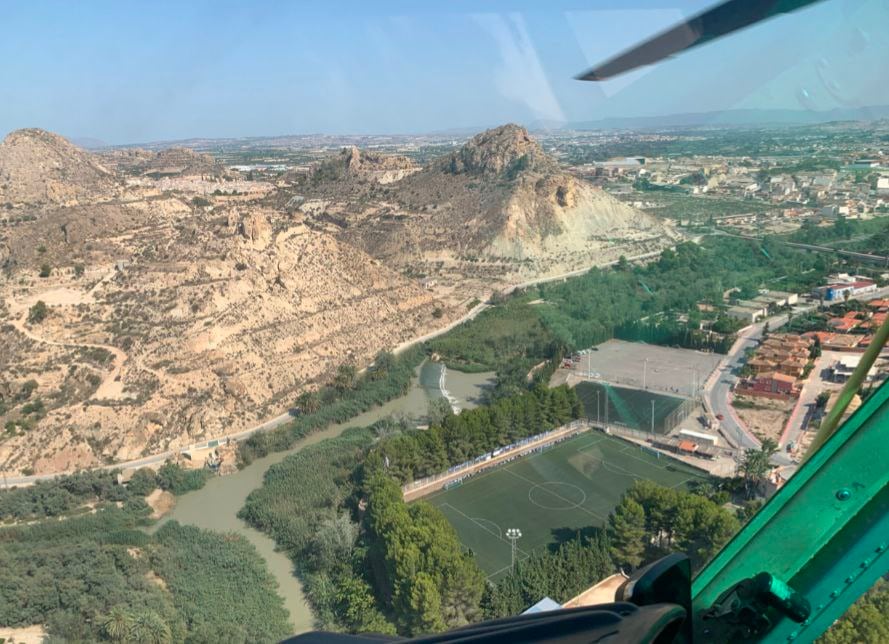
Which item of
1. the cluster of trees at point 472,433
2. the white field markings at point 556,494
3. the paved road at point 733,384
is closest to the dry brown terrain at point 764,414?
the paved road at point 733,384

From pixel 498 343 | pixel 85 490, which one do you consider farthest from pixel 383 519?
pixel 498 343

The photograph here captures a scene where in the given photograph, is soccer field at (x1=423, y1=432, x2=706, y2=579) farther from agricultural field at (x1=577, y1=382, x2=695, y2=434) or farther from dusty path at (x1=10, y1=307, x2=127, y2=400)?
dusty path at (x1=10, y1=307, x2=127, y2=400)

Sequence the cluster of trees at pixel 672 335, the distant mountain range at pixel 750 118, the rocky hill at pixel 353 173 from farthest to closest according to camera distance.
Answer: the rocky hill at pixel 353 173
the cluster of trees at pixel 672 335
the distant mountain range at pixel 750 118

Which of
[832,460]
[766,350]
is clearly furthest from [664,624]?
[766,350]

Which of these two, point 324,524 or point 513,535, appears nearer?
point 513,535

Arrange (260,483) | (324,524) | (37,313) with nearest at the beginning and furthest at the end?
(324,524) < (260,483) < (37,313)

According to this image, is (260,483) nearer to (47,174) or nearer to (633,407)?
(633,407)

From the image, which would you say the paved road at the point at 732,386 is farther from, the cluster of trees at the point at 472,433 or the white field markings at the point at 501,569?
the white field markings at the point at 501,569
